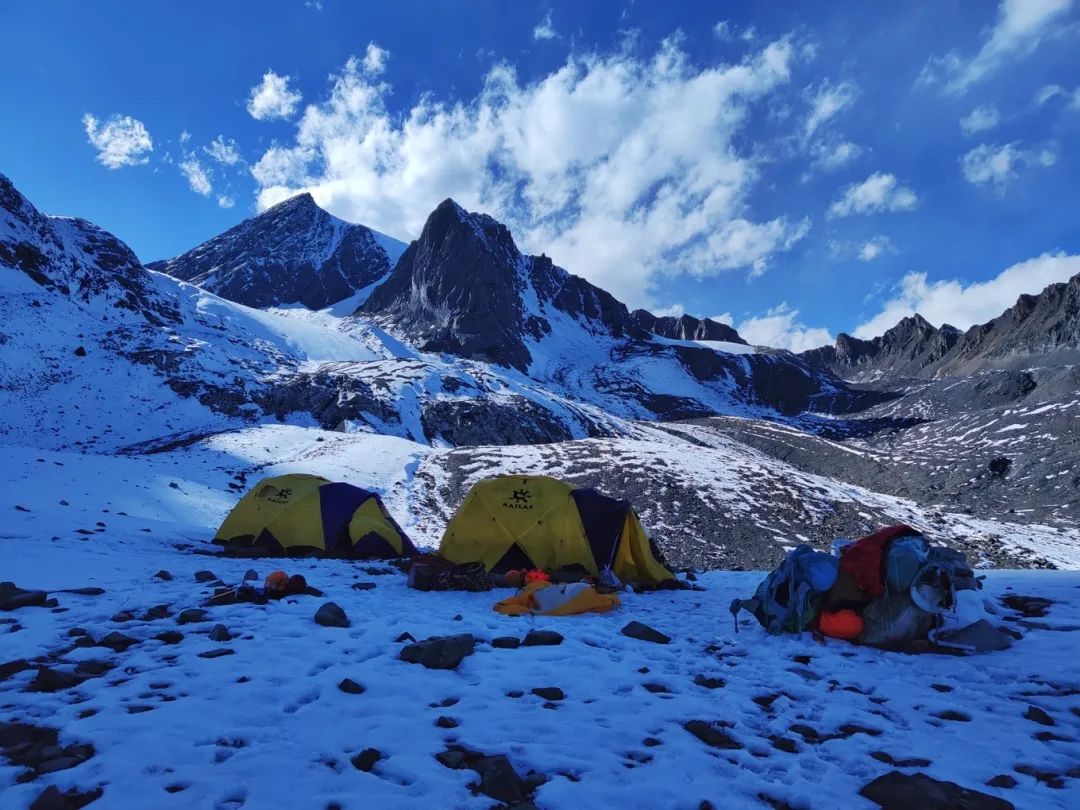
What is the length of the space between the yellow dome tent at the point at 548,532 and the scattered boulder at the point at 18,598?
727cm

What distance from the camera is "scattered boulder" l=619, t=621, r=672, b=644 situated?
7.91 meters

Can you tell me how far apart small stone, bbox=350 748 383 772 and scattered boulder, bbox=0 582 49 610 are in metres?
6.22

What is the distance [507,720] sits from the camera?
501 centimetres

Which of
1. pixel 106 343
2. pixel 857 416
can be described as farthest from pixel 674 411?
pixel 106 343

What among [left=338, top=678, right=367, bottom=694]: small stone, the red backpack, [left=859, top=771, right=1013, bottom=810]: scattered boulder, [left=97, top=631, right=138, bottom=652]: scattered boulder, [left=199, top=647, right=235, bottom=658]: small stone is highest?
the red backpack

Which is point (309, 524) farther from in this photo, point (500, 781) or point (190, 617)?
point (500, 781)

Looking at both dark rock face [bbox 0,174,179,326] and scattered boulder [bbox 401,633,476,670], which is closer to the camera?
scattered boulder [bbox 401,633,476,670]

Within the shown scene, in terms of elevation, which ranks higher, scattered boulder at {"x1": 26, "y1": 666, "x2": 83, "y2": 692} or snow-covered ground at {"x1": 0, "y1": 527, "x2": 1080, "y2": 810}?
scattered boulder at {"x1": 26, "y1": 666, "x2": 83, "y2": 692}

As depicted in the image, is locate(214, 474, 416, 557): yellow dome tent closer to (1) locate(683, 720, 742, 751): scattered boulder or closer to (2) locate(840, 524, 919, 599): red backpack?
(2) locate(840, 524, 919, 599): red backpack

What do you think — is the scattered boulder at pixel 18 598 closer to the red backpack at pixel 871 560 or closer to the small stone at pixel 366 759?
the small stone at pixel 366 759

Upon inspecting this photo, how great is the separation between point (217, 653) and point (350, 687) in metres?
1.90

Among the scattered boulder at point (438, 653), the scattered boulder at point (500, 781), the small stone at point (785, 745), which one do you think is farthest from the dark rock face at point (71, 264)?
the small stone at point (785, 745)

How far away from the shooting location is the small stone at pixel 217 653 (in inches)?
243

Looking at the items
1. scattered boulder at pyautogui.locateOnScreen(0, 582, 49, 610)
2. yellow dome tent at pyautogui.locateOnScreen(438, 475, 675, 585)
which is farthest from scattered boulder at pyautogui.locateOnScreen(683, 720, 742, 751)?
scattered boulder at pyautogui.locateOnScreen(0, 582, 49, 610)
